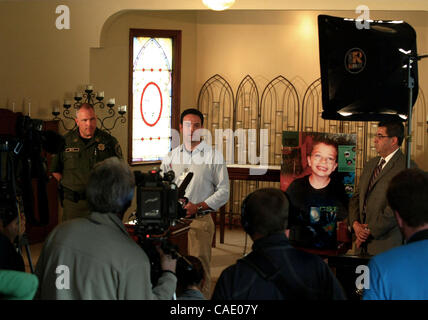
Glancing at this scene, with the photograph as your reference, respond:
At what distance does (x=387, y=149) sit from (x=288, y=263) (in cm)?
238

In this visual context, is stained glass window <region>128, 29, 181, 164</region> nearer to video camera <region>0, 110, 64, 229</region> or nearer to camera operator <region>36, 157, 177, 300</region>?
video camera <region>0, 110, 64, 229</region>

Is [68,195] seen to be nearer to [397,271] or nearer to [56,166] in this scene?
[56,166]

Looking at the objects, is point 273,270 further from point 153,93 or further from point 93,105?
point 153,93

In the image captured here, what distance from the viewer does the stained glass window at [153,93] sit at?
7.44 meters

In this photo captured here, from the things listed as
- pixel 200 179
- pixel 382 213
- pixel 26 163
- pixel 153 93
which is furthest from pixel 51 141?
pixel 153 93

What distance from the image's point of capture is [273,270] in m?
2.02

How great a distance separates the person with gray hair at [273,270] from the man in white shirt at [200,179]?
2.27 m

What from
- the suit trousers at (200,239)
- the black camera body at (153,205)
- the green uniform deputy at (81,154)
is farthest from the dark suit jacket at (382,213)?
the black camera body at (153,205)

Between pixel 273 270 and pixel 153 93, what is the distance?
5787mm

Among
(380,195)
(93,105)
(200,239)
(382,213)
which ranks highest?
(93,105)

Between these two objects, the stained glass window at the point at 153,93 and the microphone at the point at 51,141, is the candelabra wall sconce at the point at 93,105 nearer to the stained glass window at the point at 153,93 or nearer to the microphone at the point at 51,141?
the stained glass window at the point at 153,93

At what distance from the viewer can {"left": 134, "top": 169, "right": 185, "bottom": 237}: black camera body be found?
8.09ft

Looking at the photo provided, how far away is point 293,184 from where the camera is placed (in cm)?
532
